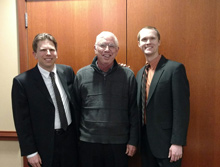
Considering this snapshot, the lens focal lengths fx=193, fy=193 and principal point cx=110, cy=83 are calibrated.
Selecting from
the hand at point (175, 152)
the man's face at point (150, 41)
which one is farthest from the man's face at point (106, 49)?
the hand at point (175, 152)

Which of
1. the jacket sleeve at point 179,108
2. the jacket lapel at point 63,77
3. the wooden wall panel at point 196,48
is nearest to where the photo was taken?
the jacket sleeve at point 179,108

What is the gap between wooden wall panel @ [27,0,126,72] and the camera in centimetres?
186

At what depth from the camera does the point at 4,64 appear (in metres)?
1.96

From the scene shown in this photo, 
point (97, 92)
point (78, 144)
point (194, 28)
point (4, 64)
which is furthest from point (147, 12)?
point (4, 64)

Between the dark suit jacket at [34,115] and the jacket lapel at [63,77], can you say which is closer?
the dark suit jacket at [34,115]

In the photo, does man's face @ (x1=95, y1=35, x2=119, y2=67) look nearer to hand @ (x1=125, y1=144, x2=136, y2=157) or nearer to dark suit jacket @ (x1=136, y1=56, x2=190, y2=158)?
dark suit jacket @ (x1=136, y1=56, x2=190, y2=158)

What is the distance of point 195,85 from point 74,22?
1312mm

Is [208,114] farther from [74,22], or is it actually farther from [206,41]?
[74,22]

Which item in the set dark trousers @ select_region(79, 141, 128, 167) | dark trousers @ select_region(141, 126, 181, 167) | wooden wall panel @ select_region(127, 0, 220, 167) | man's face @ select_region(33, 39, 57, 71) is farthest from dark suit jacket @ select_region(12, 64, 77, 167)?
wooden wall panel @ select_region(127, 0, 220, 167)

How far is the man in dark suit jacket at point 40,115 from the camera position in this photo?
1413 mm

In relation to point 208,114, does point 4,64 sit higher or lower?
higher

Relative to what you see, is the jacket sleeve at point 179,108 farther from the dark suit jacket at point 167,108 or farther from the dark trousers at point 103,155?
the dark trousers at point 103,155

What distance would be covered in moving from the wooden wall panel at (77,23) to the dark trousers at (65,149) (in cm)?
69

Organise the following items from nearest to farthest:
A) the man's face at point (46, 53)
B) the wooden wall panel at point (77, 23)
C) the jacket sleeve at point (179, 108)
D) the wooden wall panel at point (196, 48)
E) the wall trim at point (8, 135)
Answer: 1. the jacket sleeve at point (179, 108)
2. the man's face at point (46, 53)
3. the wooden wall panel at point (196, 48)
4. the wooden wall panel at point (77, 23)
5. the wall trim at point (8, 135)
